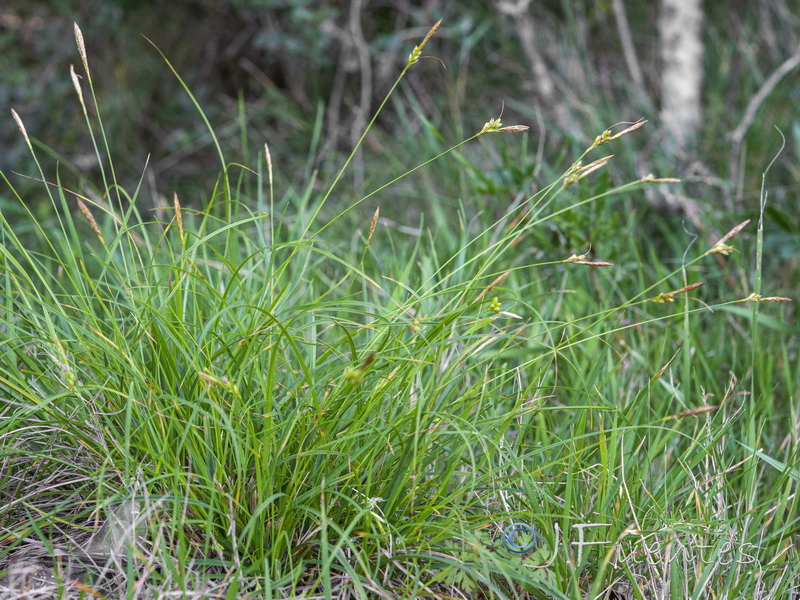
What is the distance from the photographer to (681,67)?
11.0ft

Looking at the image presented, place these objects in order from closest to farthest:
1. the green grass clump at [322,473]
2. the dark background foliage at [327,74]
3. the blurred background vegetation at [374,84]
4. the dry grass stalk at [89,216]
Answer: the green grass clump at [322,473] < the dry grass stalk at [89,216] < the blurred background vegetation at [374,84] < the dark background foliage at [327,74]

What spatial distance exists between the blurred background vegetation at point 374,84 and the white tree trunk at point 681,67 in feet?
0.28

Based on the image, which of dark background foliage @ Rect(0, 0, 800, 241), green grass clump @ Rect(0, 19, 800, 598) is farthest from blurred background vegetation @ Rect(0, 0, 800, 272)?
green grass clump @ Rect(0, 19, 800, 598)

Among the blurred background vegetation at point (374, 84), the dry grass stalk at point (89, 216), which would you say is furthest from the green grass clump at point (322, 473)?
the blurred background vegetation at point (374, 84)

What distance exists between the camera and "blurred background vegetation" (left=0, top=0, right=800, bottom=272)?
328cm

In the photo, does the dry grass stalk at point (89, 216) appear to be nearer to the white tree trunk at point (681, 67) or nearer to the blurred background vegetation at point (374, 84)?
the blurred background vegetation at point (374, 84)

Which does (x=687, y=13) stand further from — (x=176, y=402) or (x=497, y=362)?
(x=176, y=402)

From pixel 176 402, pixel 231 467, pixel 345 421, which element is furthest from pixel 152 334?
pixel 345 421

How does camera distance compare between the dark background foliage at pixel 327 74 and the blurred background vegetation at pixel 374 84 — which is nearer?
the blurred background vegetation at pixel 374 84

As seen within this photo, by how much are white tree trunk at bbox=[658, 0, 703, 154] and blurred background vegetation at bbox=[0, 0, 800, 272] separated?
86 mm

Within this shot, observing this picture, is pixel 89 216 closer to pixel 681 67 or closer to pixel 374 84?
pixel 681 67

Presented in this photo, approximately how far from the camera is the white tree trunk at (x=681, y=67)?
330cm

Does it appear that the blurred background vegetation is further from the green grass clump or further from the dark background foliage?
the green grass clump

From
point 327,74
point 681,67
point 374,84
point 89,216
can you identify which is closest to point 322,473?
point 89,216
